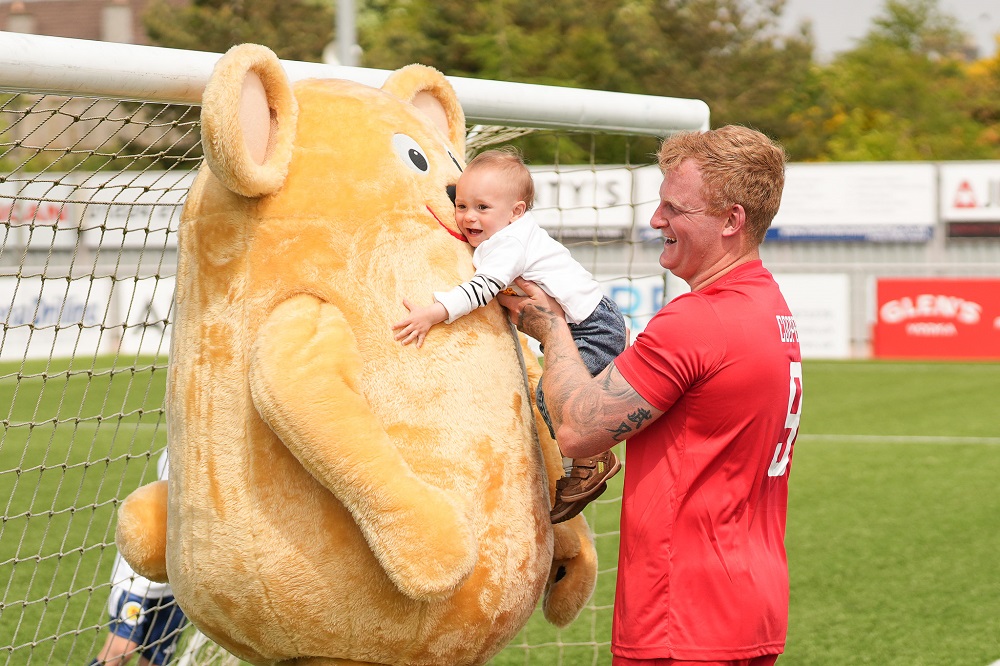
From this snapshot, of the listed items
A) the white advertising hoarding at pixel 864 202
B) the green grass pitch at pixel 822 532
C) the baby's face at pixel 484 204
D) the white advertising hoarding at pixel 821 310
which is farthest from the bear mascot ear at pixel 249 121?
the white advertising hoarding at pixel 864 202

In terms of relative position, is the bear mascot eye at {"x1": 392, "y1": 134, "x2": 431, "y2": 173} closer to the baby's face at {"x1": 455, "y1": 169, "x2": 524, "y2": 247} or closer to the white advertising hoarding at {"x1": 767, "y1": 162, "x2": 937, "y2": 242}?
the baby's face at {"x1": 455, "y1": 169, "x2": 524, "y2": 247}

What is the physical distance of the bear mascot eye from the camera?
111 inches

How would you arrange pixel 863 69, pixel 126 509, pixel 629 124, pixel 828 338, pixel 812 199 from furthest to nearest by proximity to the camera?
pixel 863 69
pixel 812 199
pixel 828 338
pixel 629 124
pixel 126 509

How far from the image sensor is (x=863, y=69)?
1820 inches

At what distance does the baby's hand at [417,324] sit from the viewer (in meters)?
2.65

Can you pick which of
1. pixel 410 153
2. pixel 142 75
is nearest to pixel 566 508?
pixel 410 153

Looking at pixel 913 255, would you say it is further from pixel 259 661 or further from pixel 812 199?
pixel 259 661

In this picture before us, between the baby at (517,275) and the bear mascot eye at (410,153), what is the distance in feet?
0.36

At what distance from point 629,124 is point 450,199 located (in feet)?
4.75

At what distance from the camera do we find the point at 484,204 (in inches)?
109

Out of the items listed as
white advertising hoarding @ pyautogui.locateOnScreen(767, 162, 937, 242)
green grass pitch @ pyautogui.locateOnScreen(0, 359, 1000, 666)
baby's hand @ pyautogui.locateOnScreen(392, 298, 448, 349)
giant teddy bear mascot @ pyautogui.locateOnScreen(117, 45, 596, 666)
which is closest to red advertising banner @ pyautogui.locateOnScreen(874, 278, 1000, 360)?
white advertising hoarding @ pyautogui.locateOnScreen(767, 162, 937, 242)

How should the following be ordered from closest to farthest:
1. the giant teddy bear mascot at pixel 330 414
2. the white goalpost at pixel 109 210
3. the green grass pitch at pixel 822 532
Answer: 1. the giant teddy bear mascot at pixel 330 414
2. the white goalpost at pixel 109 210
3. the green grass pitch at pixel 822 532

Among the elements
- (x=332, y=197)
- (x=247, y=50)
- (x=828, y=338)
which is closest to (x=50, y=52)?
(x=247, y=50)

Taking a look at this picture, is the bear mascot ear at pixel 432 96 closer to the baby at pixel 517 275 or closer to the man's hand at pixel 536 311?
the baby at pixel 517 275
